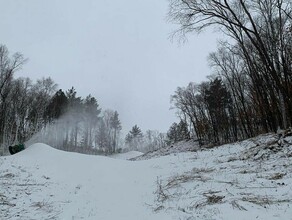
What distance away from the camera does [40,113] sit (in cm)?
3841

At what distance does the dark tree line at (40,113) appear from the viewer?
31570 mm

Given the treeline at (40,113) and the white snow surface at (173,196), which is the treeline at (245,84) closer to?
the white snow surface at (173,196)

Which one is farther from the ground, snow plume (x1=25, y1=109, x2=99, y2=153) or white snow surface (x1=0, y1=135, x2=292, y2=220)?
snow plume (x1=25, y1=109, x2=99, y2=153)

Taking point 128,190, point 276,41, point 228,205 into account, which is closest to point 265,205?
point 228,205

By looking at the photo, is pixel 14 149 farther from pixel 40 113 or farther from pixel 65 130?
pixel 65 130

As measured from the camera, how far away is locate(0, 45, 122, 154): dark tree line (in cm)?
3157

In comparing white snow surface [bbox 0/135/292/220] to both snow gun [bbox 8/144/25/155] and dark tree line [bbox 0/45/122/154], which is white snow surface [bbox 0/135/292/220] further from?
dark tree line [bbox 0/45/122/154]

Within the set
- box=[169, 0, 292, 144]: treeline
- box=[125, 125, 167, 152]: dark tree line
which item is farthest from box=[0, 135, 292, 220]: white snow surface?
box=[125, 125, 167, 152]: dark tree line

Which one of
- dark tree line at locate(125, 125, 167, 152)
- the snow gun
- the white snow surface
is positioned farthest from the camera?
dark tree line at locate(125, 125, 167, 152)

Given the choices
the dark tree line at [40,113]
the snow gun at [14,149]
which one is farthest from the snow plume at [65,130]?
the snow gun at [14,149]

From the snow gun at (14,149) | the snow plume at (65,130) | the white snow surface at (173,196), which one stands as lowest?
the white snow surface at (173,196)

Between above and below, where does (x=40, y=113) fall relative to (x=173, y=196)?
above

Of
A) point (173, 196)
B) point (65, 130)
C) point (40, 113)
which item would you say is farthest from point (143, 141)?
point (173, 196)

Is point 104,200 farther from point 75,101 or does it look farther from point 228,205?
point 75,101
